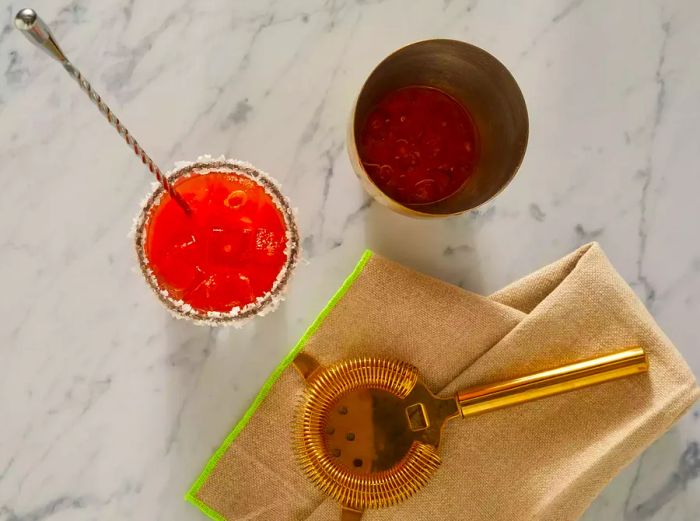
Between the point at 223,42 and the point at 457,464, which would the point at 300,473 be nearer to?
the point at 457,464

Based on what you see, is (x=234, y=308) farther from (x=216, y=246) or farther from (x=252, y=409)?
(x=252, y=409)

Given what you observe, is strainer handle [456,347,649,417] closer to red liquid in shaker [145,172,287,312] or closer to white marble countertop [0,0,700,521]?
white marble countertop [0,0,700,521]

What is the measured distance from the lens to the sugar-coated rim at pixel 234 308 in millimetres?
651

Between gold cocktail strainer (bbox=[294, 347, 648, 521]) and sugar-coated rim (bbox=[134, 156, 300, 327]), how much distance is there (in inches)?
5.3

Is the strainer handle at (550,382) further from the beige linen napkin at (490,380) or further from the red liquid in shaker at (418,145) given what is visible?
the red liquid in shaker at (418,145)

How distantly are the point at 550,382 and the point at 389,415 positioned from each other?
0.18m

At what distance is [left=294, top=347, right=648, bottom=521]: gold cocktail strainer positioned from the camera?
2.38ft

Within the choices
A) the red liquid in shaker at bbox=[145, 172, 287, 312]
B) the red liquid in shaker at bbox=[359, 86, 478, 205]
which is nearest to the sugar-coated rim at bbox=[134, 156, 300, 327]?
the red liquid in shaker at bbox=[145, 172, 287, 312]

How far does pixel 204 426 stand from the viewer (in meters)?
0.78

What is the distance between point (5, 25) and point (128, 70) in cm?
15

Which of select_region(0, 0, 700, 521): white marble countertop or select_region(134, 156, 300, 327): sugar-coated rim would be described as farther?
select_region(0, 0, 700, 521): white marble countertop

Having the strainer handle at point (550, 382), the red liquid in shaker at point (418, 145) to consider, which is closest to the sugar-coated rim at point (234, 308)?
the red liquid in shaker at point (418, 145)

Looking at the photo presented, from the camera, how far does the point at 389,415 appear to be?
2.39 ft

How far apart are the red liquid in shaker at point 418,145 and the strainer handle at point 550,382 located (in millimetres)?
214
